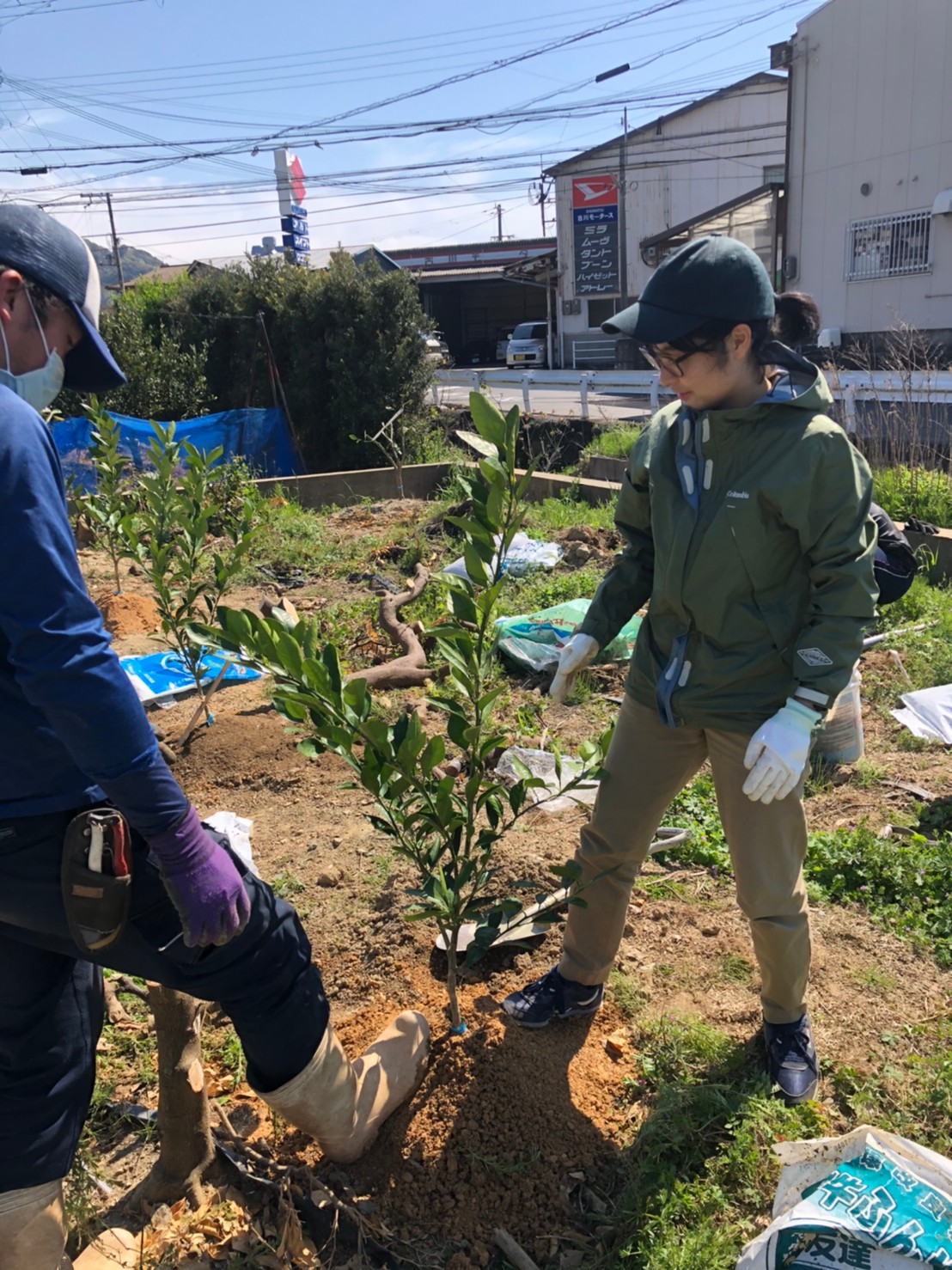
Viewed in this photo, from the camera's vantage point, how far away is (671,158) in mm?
29141

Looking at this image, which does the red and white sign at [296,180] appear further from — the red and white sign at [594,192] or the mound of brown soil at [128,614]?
the mound of brown soil at [128,614]

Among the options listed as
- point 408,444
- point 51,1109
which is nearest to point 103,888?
point 51,1109

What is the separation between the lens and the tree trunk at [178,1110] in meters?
2.00

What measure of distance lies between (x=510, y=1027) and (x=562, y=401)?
1576 cm

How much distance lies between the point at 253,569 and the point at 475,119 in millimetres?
18165

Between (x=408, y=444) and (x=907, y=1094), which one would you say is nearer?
(x=907, y=1094)

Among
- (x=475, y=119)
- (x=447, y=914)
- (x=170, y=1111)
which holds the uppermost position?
(x=475, y=119)

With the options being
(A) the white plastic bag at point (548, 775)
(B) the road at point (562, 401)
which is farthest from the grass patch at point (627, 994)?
(B) the road at point (562, 401)

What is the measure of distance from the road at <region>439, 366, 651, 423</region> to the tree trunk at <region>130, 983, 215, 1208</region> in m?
11.5

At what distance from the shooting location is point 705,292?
1.90m

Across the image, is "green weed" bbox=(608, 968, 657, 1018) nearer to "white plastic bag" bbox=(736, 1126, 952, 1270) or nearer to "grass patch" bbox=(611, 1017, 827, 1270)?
"grass patch" bbox=(611, 1017, 827, 1270)

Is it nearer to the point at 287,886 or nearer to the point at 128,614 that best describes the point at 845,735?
the point at 287,886

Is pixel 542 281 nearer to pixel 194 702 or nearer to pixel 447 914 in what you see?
pixel 194 702

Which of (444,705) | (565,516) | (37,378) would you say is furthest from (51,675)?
(565,516)
